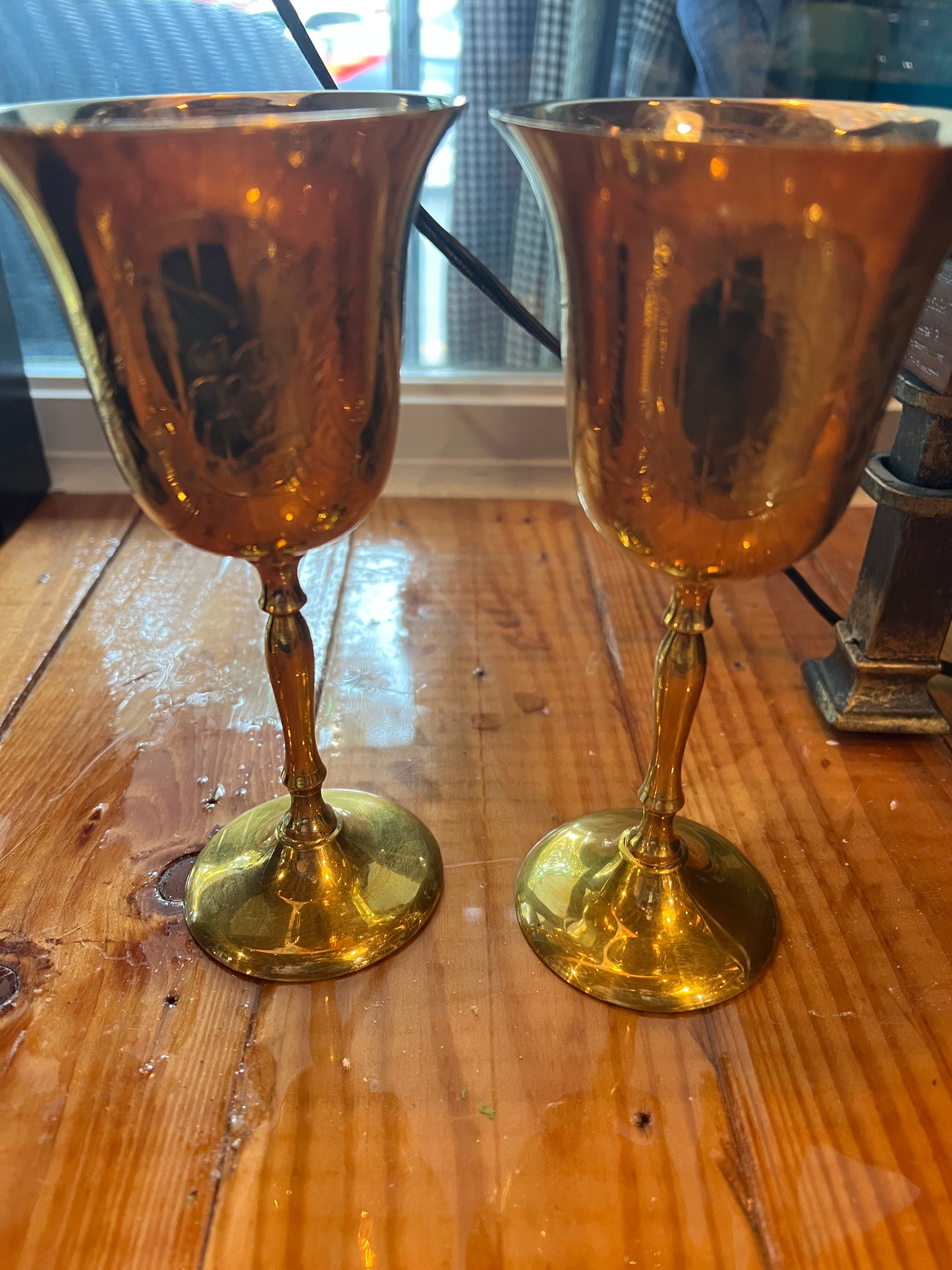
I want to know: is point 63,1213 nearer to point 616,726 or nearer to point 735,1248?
point 735,1248

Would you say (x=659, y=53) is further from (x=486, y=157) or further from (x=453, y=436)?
(x=453, y=436)

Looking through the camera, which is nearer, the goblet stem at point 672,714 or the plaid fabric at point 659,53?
the goblet stem at point 672,714

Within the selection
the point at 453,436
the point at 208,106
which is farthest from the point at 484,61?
the point at 208,106

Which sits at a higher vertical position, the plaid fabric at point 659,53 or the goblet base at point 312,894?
the plaid fabric at point 659,53

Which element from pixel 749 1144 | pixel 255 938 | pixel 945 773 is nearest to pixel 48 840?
pixel 255 938

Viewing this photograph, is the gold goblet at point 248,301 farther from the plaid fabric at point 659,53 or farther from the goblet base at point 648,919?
the plaid fabric at point 659,53

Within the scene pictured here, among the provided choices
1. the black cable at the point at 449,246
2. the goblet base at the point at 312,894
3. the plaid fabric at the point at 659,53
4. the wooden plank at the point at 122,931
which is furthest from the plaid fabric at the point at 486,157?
the goblet base at the point at 312,894
